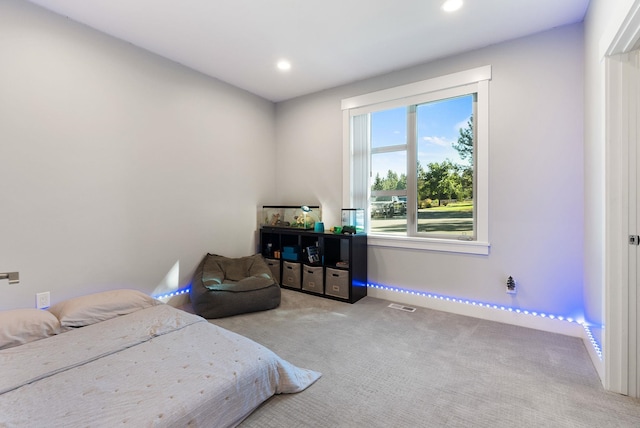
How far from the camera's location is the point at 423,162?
3.36 meters

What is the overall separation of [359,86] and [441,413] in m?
3.42

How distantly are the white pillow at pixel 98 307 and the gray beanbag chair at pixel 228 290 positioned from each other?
467 mm

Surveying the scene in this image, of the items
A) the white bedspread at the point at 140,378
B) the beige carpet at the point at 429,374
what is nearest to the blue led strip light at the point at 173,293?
the beige carpet at the point at 429,374

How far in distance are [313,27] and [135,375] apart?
2.83 meters

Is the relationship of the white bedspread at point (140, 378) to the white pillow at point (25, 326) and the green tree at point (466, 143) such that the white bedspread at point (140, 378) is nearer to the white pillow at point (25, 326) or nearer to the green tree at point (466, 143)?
the white pillow at point (25, 326)

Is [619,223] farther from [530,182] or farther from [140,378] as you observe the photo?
[140,378]

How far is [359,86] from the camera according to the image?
369 cm

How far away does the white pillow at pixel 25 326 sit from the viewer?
5.99 ft

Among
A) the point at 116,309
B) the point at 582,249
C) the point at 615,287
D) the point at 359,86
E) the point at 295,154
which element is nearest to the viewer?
the point at 615,287

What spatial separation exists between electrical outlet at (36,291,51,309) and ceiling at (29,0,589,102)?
227cm

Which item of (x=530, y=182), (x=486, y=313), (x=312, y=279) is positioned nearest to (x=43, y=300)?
(x=312, y=279)

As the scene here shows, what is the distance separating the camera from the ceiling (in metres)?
2.29

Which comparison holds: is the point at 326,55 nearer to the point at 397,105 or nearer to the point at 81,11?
the point at 397,105

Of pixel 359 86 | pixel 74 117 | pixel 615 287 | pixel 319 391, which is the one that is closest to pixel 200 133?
pixel 74 117
